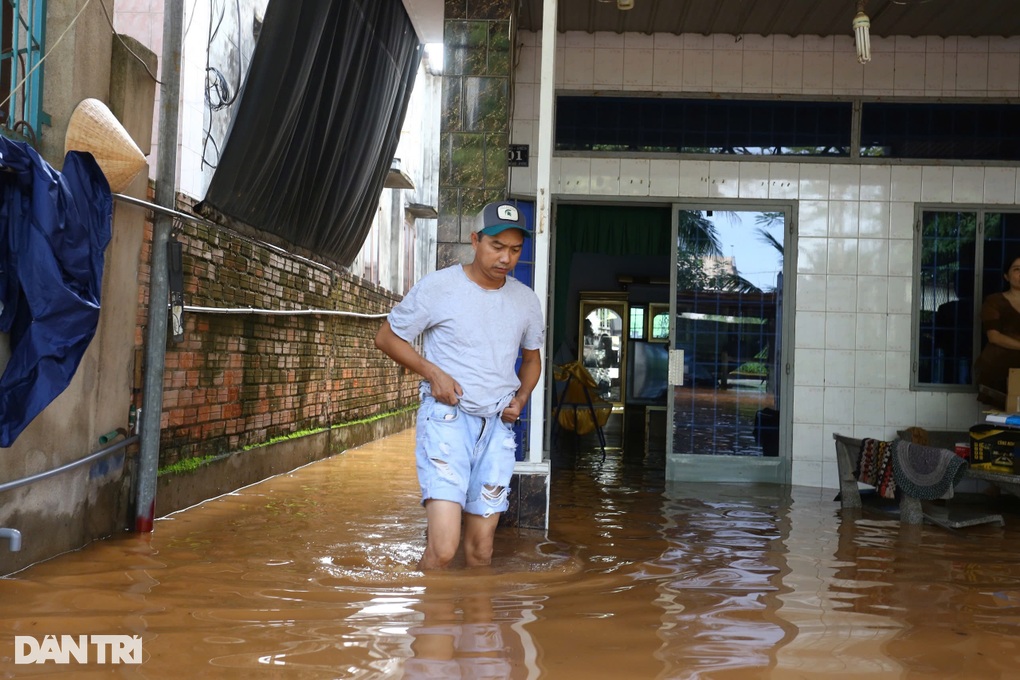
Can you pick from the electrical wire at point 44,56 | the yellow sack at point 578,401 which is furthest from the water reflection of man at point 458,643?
the yellow sack at point 578,401

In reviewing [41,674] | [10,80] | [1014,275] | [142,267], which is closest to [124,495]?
[142,267]

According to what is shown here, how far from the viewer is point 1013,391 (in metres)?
6.64

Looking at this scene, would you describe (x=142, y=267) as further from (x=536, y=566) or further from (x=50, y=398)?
(x=536, y=566)

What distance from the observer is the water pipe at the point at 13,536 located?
11.6 feet

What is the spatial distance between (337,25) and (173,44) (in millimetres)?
1819

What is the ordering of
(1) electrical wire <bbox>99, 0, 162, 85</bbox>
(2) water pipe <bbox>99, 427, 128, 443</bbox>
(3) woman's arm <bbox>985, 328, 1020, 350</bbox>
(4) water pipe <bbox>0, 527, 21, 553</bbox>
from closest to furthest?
1. (4) water pipe <bbox>0, 527, 21, 553</bbox>
2. (1) electrical wire <bbox>99, 0, 162, 85</bbox>
3. (2) water pipe <bbox>99, 427, 128, 443</bbox>
4. (3) woman's arm <bbox>985, 328, 1020, 350</bbox>

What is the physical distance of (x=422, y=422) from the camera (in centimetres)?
374

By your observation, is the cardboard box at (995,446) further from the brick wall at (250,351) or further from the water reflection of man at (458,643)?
the brick wall at (250,351)

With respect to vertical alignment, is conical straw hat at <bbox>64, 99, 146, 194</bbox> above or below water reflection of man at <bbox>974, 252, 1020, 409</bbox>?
above

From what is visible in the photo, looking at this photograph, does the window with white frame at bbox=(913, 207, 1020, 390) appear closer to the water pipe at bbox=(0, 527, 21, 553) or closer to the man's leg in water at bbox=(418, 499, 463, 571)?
the man's leg in water at bbox=(418, 499, 463, 571)

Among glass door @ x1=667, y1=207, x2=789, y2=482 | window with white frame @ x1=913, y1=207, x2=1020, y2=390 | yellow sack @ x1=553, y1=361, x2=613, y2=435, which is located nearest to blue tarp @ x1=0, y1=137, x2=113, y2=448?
glass door @ x1=667, y1=207, x2=789, y2=482

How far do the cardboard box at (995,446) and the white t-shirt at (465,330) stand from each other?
384 centimetres

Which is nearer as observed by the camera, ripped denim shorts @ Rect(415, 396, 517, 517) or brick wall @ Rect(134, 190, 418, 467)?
ripped denim shorts @ Rect(415, 396, 517, 517)

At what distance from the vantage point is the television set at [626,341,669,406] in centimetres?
1460
